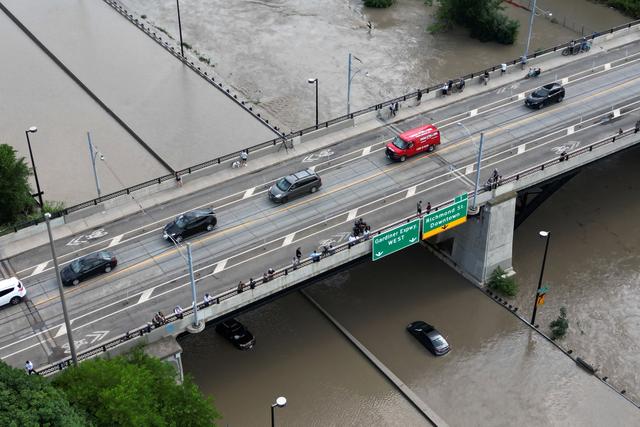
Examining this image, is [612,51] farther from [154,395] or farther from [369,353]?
[154,395]

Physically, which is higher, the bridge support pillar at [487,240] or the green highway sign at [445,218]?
the green highway sign at [445,218]

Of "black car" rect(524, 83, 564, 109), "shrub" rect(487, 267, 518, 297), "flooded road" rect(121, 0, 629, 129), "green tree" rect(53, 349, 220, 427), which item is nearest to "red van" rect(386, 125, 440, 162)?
"black car" rect(524, 83, 564, 109)

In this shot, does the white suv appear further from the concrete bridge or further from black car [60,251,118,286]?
black car [60,251,118,286]

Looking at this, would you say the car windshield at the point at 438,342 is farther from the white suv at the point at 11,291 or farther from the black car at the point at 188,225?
the white suv at the point at 11,291

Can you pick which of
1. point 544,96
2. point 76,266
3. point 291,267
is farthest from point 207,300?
point 544,96

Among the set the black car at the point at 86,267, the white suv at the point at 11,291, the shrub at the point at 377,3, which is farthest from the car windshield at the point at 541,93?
the white suv at the point at 11,291

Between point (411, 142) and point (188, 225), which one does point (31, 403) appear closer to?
point (188, 225)

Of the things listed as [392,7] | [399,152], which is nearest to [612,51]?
[399,152]
